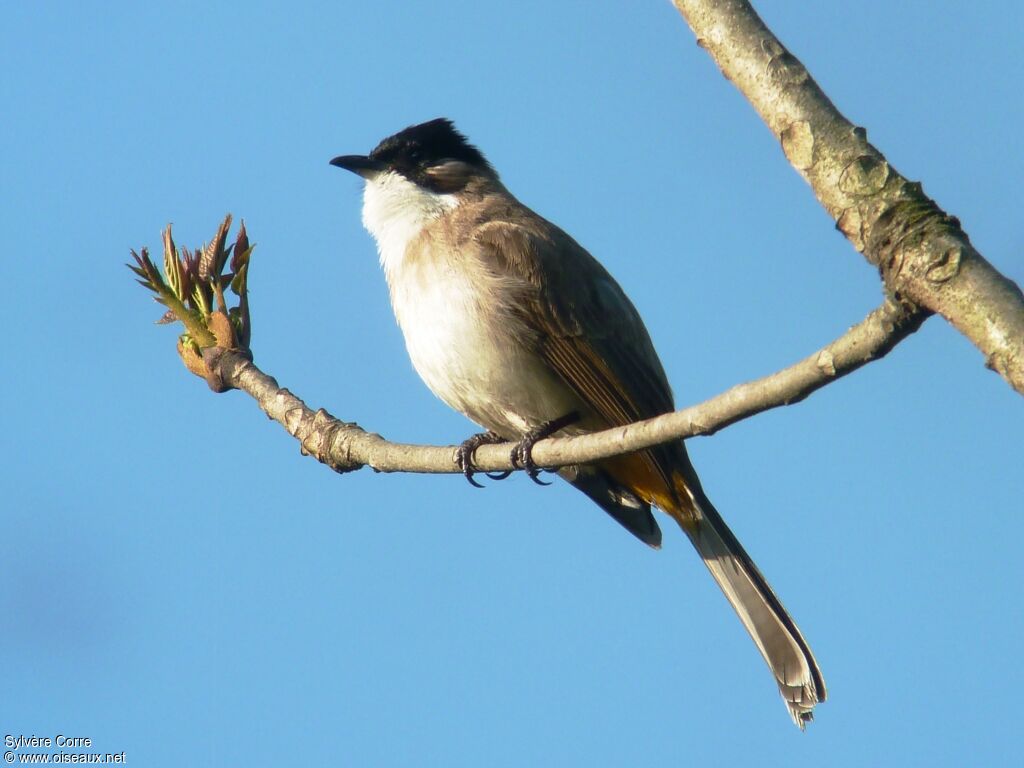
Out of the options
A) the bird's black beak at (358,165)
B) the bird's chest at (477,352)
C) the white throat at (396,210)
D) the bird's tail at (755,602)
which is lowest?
the bird's tail at (755,602)

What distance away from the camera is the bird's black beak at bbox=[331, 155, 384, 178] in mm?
6488

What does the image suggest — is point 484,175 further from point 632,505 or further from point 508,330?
point 632,505

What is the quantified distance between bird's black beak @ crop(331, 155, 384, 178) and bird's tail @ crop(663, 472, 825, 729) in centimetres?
236

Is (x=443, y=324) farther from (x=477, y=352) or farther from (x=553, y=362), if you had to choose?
(x=553, y=362)

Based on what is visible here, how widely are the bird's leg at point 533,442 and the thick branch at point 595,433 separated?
0.05 metres

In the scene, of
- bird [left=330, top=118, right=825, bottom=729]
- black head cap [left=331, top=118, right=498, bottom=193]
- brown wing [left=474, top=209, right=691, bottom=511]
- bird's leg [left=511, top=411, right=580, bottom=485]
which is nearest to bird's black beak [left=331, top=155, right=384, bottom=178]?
black head cap [left=331, top=118, right=498, bottom=193]

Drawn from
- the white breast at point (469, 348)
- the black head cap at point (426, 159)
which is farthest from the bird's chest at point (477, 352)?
the black head cap at point (426, 159)

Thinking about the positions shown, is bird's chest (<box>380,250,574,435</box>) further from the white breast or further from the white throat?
the white throat

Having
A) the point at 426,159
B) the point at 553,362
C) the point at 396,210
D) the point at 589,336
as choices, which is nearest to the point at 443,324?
the point at 553,362

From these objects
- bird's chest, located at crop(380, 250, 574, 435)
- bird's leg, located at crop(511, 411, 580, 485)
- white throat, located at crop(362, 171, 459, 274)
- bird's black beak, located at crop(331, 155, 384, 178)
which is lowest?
bird's leg, located at crop(511, 411, 580, 485)

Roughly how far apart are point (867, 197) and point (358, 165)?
4431mm

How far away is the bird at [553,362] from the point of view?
5.33 m

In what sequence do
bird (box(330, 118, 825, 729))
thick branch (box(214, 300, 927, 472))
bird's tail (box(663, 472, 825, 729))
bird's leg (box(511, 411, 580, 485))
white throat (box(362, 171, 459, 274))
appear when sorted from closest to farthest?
thick branch (box(214, 300, 927, 472))
bird's leg (box(511, 411, 580, 485))
bird's tail (box(663, 472, 825, 729))
bird (box(330, 118, 825, 729))
white throat (box(362, 171, 459, 274))

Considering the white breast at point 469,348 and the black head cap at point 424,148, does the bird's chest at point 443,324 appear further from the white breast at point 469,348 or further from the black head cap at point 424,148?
the black head cap at point 424,148
